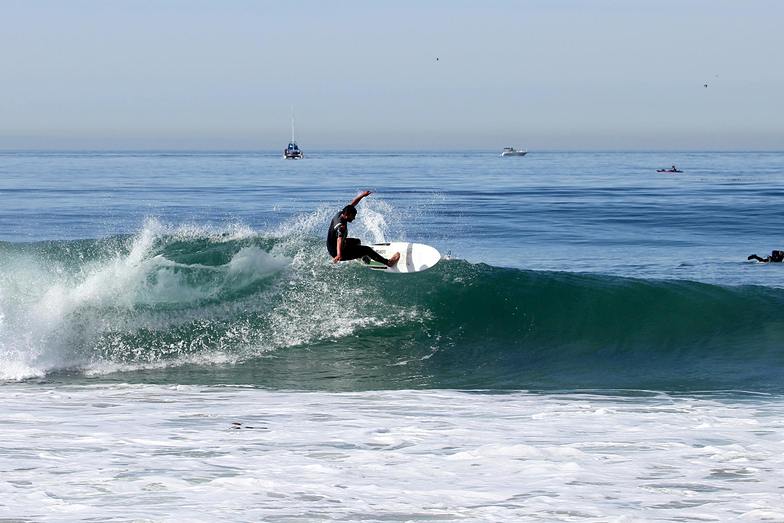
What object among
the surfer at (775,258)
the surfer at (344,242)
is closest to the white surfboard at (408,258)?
the surfer at (344,242)

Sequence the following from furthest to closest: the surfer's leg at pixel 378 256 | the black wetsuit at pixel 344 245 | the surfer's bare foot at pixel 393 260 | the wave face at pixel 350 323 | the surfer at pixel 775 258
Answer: the surfer at pixel 775 258, the surfer's bare foot at pixel 393 260, the surfer's leg at pixel 378 256, the black wetsuit at pixel 344 245, the wave face at pixel 350 323

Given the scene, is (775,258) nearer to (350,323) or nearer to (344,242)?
(350,323)

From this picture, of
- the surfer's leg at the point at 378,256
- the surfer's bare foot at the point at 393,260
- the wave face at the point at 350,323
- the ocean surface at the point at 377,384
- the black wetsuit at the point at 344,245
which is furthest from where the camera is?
the surfer's bare foot at the point at 393,260

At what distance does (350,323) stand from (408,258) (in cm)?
170

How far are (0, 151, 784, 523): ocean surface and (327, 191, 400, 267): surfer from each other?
822 millimetres

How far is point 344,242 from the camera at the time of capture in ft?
48.6

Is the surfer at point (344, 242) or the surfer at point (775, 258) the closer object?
the surfer at point (344, 242)

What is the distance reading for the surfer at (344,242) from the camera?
14.4m

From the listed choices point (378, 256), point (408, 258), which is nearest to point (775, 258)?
point (408, 258)

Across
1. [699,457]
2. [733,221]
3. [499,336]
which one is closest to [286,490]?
[699,457]

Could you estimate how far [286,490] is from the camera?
6.81 metres

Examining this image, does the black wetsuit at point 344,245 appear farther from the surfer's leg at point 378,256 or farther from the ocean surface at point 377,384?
the ocean surface at point 377,384

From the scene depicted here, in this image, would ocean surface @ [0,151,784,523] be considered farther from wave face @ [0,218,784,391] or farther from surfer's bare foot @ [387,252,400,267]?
surfer's bare foot @ [387,252,400,267]

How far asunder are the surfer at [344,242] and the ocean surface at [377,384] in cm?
82
